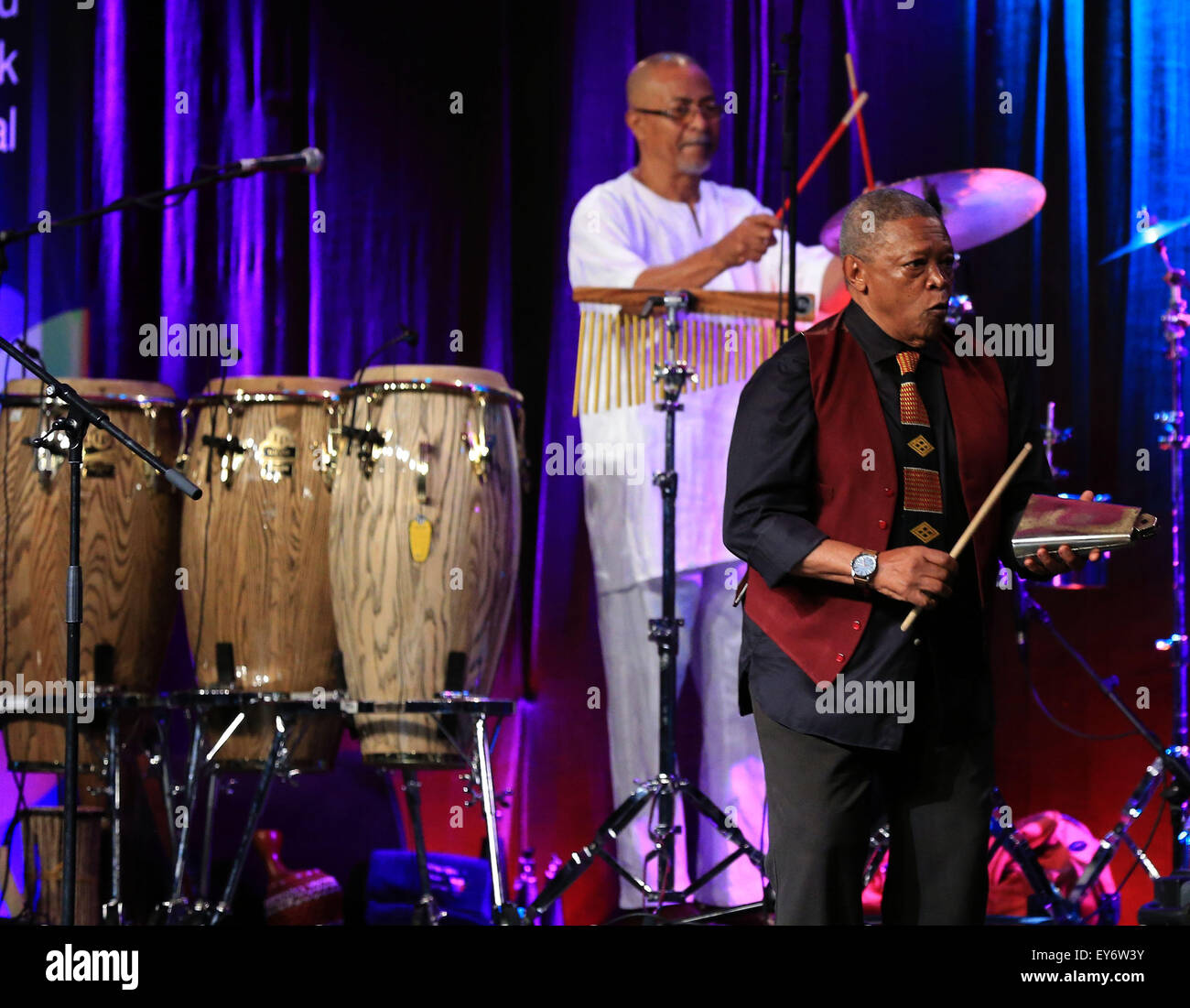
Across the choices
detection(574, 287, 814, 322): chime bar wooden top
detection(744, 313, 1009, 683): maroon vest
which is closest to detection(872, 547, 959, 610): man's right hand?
detection(744, 313, 1009, 683): maroon vest

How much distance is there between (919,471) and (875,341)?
0.26 meters

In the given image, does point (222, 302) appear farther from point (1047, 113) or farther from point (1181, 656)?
point (1181, 656)

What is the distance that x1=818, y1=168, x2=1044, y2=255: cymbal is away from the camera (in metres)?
4.77

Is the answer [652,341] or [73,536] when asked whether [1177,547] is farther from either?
[73,536]

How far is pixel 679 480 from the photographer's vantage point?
5.61 meters

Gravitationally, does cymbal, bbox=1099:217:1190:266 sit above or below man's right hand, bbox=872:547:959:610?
above

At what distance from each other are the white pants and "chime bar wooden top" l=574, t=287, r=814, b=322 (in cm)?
95

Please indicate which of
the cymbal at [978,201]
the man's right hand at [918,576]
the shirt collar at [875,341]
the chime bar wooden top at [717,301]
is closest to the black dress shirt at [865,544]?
the shirt collar at [875,341]

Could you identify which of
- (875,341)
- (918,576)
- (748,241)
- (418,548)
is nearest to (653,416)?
(748,241)

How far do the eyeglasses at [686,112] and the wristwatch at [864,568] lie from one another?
3556 mm

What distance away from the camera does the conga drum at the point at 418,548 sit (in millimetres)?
4770

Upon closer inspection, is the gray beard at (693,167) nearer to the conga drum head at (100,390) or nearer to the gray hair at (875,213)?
the conga drum head at (100,390)

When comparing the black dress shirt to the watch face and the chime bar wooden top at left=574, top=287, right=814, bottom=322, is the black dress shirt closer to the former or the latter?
the watch face

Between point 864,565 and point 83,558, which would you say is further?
point 83,558
